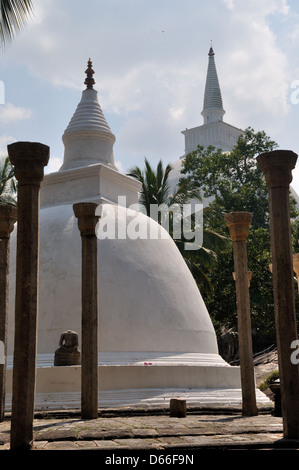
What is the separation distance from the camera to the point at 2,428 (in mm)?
7426

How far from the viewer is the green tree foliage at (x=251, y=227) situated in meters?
22.7

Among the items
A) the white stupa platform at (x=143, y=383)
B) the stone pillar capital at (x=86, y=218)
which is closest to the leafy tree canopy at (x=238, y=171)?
the white stupa platform at (x=143, y=383)

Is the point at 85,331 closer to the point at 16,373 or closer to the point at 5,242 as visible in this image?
the point at 5,242

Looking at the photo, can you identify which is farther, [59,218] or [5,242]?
[59,218]

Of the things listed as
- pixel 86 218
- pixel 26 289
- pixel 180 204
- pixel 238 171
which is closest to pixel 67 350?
pixel 86 218

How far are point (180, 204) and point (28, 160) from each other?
17.2 m

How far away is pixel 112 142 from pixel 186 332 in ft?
19.5

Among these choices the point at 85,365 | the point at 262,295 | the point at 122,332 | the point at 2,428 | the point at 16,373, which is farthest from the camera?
the point at 262,295

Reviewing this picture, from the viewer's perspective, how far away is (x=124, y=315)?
12367mm

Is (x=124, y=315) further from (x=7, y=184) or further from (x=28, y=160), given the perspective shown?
(x=7, y=184)

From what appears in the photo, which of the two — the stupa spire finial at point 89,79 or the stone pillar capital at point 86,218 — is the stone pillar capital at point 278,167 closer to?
the stone pillar capital at point 86,218
